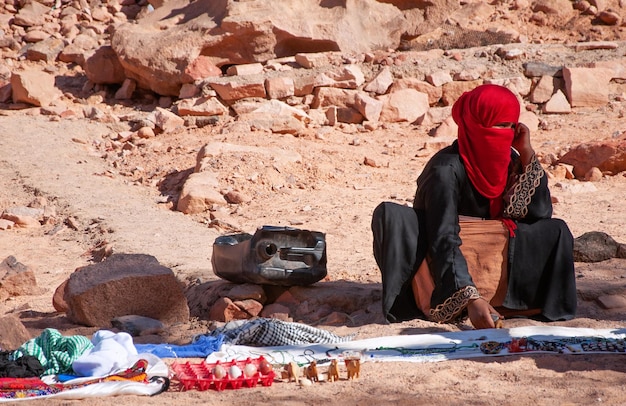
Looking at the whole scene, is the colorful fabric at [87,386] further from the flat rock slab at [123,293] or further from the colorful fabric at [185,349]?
the flat rock slab at [123,293]

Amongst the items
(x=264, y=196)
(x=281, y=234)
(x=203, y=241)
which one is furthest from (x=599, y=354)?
(x=264, y=196)

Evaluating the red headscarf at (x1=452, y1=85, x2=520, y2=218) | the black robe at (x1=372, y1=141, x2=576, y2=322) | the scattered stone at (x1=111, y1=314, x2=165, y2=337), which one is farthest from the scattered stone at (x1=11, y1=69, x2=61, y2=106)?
the red headscarf at (x1=452, y1=85, x2=520, y2=218)

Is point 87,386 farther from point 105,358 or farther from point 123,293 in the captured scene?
point 123,293

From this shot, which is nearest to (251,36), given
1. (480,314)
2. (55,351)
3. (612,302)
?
(612,302)

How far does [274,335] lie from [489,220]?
1.23 m

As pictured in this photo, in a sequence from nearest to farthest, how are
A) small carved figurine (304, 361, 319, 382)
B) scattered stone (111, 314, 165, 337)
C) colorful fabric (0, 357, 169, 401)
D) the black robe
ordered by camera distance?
colorful fabric (0, 357, 169, 401)
small carved figurine (304, 361, 319, 382)
the black robe
scattered stone (111, 314, 165, 337)

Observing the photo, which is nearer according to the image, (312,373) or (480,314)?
(312,373)

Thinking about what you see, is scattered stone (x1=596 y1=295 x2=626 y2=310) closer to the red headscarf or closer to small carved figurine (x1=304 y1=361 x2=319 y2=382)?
the red headscarf

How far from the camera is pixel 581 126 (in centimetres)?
921

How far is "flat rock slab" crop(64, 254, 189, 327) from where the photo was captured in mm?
4459

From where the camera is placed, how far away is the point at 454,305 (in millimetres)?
3904

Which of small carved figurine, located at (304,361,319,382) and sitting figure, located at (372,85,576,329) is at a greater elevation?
sitting figure, located at (372,85,576,329)

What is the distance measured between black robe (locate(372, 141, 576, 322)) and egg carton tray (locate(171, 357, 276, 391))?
→ 3.37 ft

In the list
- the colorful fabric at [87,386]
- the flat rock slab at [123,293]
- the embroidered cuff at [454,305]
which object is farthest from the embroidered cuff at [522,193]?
the colorful fabric at [87,386]
